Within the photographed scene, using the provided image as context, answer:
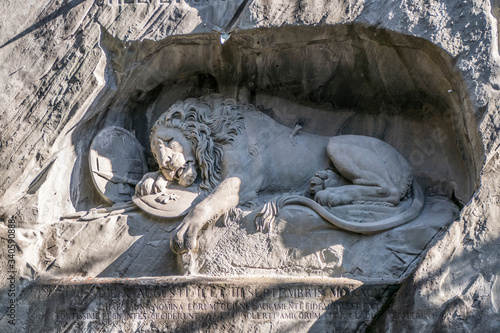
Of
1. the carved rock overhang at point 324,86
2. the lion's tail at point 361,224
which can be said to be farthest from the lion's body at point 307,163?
the carved rock overhang at point 324,86

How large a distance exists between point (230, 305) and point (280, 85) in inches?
85.4

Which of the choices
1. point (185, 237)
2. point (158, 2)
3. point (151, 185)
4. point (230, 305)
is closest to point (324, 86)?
point (158, 2)

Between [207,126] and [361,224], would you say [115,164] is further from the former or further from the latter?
[361,224]

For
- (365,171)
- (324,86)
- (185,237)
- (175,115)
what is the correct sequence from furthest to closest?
(324,86), (175,115), (365,171), (185,237)

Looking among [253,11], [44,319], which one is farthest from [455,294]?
[44,319]

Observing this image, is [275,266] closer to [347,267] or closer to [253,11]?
[347,267]

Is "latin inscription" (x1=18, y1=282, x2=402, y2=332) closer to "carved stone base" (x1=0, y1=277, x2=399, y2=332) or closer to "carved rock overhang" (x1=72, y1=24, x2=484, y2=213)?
"carved stone base" (x1=0, y1=277, x2=399, y2=332)

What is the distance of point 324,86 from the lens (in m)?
6.55

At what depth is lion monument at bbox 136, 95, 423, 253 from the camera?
5.99 metres

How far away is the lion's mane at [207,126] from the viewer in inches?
244

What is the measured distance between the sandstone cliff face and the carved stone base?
0.27 m

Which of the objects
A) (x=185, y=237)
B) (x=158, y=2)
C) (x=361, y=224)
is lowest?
(x=185, y=237)

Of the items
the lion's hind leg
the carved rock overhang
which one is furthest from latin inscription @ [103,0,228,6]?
the lion's hind leg

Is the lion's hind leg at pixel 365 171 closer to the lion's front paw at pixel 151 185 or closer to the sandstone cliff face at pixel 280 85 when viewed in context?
the sandstone cliff face at pixel 280 85
